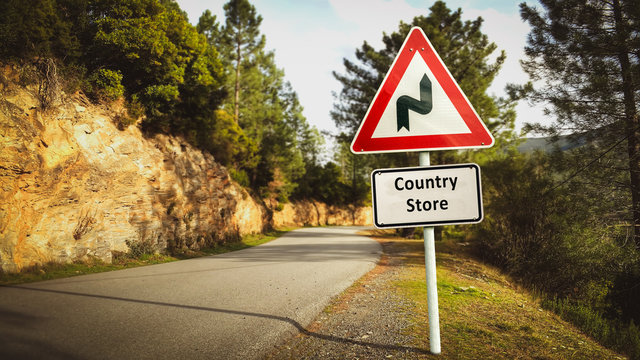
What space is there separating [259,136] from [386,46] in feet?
57.6

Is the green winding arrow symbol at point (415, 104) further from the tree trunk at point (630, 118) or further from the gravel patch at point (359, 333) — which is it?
the tree trunk at point (630, 118)

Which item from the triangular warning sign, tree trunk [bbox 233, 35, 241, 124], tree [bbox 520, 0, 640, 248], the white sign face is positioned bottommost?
the white sign face

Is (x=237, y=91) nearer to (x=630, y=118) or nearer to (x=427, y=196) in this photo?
(x=630, y=118)

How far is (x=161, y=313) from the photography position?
14.7ft

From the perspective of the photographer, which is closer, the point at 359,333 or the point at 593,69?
the point at 359,333

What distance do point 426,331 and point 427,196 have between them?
6.14 feet

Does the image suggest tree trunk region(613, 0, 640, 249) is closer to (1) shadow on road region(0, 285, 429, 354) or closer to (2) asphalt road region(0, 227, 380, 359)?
(2) asphalt road region(0, 227, 380, 359)

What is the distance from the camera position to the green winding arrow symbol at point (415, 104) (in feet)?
8.16

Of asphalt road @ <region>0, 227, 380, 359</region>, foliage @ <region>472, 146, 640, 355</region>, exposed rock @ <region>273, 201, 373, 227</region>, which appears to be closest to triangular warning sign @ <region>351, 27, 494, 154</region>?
asphalt road @ <region>0, 227, 380, 359</region>

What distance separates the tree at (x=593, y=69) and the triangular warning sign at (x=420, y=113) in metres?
8.08

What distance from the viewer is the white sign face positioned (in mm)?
2326

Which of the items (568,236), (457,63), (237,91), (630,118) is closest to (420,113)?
(630,118)

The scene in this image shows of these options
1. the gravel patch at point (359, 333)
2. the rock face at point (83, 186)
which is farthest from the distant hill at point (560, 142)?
the rock face at point (83, 186)

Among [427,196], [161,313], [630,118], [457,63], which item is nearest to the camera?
[427,196]
